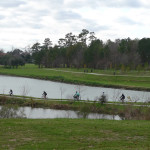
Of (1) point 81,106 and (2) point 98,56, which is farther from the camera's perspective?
(2) point 98,56

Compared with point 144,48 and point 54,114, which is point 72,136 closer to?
point 54,114

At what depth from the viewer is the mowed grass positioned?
12.2 metres

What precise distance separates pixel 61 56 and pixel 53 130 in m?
101

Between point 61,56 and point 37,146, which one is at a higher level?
point 61,56

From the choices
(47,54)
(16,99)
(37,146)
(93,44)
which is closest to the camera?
(37,146)

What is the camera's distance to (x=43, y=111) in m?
31.7

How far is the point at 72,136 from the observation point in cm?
1388

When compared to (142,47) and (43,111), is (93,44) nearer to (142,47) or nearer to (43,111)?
(142,47)

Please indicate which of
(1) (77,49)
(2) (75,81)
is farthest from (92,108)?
(1) (77,49)

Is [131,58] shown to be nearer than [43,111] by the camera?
No

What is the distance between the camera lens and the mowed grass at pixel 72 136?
12.2 metres

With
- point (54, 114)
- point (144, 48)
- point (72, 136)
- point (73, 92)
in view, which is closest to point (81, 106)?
point (54, 114)

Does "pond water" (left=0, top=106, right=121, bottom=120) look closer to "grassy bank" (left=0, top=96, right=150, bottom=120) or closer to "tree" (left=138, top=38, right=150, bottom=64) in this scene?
"grassy bank" (left=0, top=96, right=150, bottom=120)

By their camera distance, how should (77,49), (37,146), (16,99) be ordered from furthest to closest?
(77,49)
(16,99)
(37,146)
